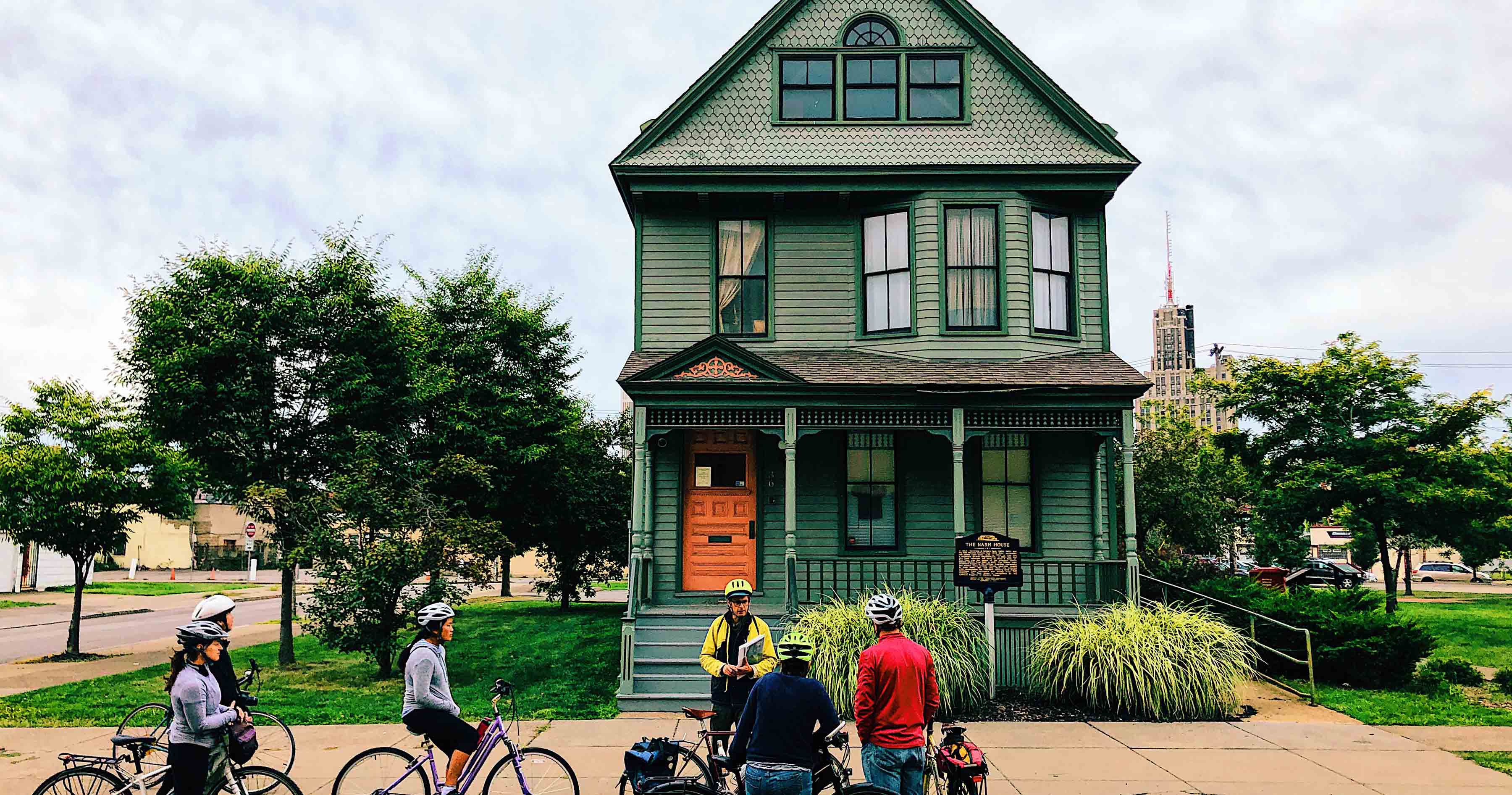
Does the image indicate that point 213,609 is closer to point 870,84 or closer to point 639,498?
point 639,498

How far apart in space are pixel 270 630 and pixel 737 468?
16703mm

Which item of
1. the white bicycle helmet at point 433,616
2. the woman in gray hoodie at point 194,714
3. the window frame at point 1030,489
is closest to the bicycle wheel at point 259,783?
the woman in gray hoodie at point 194,714

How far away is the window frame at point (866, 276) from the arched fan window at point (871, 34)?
10.2ft

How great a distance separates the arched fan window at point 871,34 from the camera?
17703mm

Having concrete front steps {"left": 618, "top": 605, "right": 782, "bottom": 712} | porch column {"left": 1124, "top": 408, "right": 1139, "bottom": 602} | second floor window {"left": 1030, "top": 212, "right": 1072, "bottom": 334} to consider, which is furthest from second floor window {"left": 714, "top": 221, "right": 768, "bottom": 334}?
porch column {"left": 1124, "top": 408, "right": 1139, "bottom": 602}

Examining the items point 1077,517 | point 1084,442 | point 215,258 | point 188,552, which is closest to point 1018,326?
point 1084,442

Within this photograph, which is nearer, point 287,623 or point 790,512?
point 790,512

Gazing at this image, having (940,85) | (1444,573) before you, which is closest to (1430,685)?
(940,85)

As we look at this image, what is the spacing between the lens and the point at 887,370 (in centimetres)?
1588

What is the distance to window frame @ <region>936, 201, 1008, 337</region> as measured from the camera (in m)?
Result: 16.4

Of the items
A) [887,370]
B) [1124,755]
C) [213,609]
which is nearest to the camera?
[213,609]

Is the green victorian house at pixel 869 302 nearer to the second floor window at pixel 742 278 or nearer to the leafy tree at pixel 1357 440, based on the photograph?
the second floor window at pixel 742 278

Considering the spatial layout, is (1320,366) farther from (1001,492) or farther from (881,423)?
(881,423)

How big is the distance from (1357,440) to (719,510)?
16955mm
